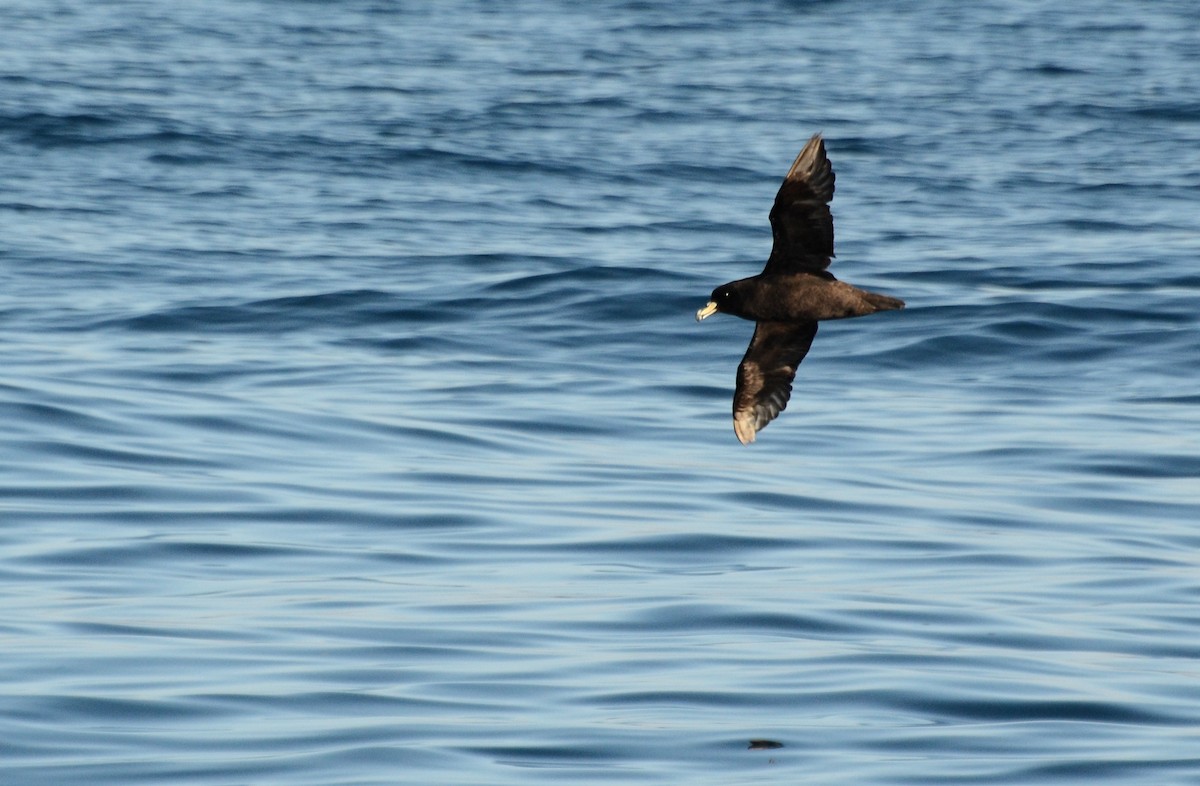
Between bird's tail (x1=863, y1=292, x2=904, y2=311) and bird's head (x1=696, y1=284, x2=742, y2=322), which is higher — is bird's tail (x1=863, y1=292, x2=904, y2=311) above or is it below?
above

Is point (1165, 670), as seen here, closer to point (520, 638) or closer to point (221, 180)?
point (520, 638)

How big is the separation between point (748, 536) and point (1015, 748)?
326cm

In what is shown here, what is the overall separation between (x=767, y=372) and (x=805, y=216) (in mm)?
1141

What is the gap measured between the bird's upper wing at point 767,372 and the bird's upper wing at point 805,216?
0.76 meters

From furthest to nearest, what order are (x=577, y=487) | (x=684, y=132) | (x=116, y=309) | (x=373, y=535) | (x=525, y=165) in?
(x=684, y=132) < (x=525, y=165) < (x=116, y=309) < (x=577, y=487) < (x=373, y=535)

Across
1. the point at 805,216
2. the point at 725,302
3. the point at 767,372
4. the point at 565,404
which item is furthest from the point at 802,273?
the point at 565,404

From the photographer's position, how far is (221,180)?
21375 millimetres

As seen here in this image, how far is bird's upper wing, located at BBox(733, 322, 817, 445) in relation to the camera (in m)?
9.06

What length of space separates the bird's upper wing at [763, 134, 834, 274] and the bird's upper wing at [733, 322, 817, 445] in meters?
0.76

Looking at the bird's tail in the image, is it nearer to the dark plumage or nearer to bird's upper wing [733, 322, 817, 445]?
the dark plumage

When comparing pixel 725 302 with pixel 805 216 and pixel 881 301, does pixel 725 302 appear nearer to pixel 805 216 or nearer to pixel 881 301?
pixel 805 216

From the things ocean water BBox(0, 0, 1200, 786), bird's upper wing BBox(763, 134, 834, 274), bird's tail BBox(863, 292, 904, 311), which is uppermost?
bird's upper wing BBox(763, 134, 834, 274)

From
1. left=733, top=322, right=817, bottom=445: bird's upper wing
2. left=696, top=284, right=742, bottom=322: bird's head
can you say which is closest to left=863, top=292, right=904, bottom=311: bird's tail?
left=696, top=284, right=742, bottom=322: bird's head

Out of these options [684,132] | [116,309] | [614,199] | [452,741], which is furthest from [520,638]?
[684,132]
